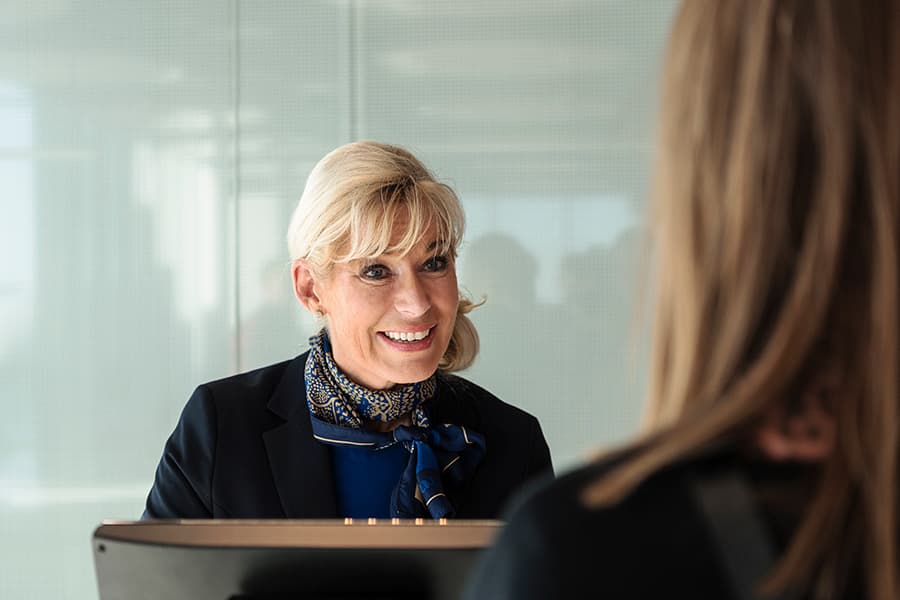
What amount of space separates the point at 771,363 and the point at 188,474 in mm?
1948

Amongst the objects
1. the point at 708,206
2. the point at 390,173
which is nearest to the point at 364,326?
the point at 390,173

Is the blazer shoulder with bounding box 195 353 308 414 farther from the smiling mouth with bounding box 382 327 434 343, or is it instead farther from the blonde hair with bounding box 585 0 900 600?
the blonde hair with bounding box 585 0 900 600

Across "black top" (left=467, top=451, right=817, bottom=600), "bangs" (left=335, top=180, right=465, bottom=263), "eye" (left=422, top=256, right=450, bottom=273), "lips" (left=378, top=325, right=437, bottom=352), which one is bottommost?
"lips" (left=378, top=325, right=437, bottom=352)

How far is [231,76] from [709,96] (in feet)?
13.1

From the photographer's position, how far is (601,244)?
4539 millimetres

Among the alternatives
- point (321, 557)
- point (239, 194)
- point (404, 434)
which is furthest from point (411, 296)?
point (239, 194)

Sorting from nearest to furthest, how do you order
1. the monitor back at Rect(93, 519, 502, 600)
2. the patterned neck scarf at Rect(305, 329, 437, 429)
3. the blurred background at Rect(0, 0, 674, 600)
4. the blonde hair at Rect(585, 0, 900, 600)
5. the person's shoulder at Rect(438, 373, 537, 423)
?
the blonde hair at Rect(585, 0, 900, 600), the monitor back at Rect(93, 519, 502, 600), the patterned neck scarf at Rect(305, 329, 437, 429), the person's shoulder at Rect(438, 373, 537, 423), the blurred background at Rect(0, 0, 674, 600)

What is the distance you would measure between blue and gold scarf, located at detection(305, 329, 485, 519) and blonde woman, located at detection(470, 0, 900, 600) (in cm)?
168

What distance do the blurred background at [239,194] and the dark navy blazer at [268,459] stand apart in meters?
1.84

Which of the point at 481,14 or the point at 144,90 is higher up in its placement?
the point at 481,14

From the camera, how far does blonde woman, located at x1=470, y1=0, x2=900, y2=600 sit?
742 millimetres

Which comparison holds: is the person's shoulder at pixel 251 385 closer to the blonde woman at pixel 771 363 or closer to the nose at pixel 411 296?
the nose at pixel 411 296

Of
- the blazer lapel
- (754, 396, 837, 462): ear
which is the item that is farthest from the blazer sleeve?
(754, 396, 837, 462): ear

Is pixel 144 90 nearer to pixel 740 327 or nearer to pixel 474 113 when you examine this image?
pixel 474 113
